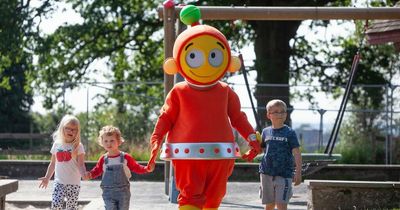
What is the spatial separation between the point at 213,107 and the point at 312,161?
14.2ft

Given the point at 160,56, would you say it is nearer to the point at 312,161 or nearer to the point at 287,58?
the point at 287,58

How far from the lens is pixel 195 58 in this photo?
257 inches

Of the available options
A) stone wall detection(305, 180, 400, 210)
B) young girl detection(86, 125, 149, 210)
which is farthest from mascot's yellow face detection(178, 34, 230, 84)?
stone wall detection(305, 180, 400, 210)

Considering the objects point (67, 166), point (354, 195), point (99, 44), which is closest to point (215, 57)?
point (67, 166)

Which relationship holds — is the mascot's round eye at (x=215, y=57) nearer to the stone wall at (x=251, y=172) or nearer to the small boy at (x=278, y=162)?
the small boy at (x=278, y=162)

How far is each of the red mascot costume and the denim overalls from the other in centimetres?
54

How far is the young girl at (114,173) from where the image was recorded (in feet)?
22.8

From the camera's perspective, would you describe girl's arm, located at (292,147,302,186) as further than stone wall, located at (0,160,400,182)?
No

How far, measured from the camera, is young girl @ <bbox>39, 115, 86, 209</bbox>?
709 centimetres

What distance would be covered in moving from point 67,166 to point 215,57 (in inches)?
68.9

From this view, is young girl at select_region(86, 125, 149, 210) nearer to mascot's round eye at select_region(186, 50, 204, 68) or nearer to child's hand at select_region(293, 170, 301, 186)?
mascot's round eye at select_region(186, 50, 204, 68)

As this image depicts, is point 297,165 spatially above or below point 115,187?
above

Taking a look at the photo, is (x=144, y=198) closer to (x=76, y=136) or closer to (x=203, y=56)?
(x=76, y=136)

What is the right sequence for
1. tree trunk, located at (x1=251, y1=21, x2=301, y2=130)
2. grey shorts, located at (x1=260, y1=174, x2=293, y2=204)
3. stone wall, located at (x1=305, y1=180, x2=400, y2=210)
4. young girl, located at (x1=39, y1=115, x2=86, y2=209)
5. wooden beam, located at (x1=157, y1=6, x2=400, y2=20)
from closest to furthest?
young girl, located at (x1=39, y1=115, x2=86, y2=209), grey shorts, located at (x1=260, y1=174, x2=293, y2=204), stone wall, located at (x1=305, y1=180, x2=400, y2=210), wooden beam, located at (x1=157, y1=6, x2=400, y2=20), tree trunk, located at (x1=251, y1=21, x2=301, y2=130)
